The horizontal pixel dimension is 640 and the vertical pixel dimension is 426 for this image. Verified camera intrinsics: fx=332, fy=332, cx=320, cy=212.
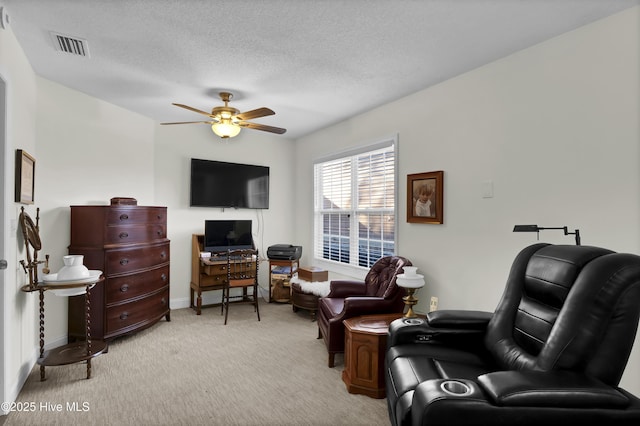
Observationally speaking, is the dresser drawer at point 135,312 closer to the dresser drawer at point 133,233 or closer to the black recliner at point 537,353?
the dresser drawer at point 133,233

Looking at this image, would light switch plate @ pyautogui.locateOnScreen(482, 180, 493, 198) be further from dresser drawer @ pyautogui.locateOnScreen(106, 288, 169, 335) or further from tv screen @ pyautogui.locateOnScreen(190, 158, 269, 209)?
dresser drawer @ pyautogui.locateOnScreen(106, 288, 169, 335)

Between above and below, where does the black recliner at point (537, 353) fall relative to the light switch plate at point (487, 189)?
below

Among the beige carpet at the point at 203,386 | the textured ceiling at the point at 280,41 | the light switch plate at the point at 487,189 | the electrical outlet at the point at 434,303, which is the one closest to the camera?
the textured ceiling at the point at 280,41

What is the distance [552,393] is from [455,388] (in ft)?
1.17

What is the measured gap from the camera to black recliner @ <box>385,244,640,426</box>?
1264 mm

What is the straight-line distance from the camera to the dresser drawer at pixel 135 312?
3.34 metres

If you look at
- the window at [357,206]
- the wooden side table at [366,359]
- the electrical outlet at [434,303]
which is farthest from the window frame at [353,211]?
the wooden side table at [366,359]

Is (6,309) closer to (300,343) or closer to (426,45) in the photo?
(300,343)

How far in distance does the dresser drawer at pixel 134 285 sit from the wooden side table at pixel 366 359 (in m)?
2.39

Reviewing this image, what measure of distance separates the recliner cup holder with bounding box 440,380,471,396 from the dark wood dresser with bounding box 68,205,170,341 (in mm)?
3266

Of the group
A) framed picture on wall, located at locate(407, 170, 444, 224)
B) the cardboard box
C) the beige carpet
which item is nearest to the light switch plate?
framed picture on wall, located at locate(407, 170, 444, 224)

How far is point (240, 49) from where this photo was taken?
260 cm

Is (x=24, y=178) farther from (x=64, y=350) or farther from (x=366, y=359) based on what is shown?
(x=366, y=359)

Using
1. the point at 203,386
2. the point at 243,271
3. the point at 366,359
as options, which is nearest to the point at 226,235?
the point at 243,271
